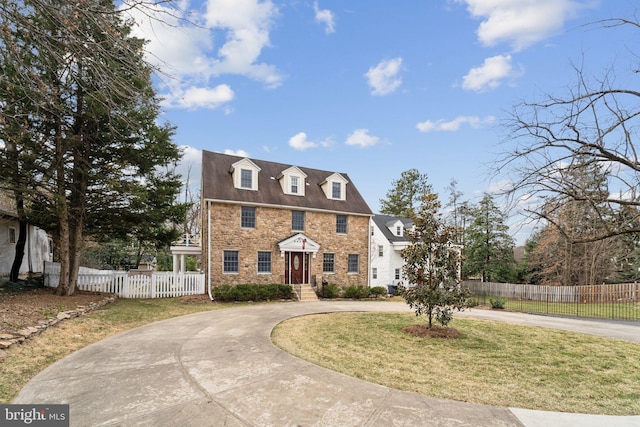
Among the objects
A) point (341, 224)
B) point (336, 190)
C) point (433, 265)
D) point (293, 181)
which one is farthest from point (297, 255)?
point (433, 265)

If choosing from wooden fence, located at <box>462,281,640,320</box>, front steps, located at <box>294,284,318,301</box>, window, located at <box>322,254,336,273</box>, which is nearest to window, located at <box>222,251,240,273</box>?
front steps, located at <box>294,284,318,301</box>

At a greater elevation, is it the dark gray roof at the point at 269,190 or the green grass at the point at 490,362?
the dark gray roof at the point at 269,190

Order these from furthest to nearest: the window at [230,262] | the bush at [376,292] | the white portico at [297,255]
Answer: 1. the bush at [376,292]
2. the white portico at [297,255]
3. the window at [230,262]

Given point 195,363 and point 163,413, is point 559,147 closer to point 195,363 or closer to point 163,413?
point 163,413

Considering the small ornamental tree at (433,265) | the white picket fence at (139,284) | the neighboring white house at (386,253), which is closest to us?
the small ornamental tree at (433,265)

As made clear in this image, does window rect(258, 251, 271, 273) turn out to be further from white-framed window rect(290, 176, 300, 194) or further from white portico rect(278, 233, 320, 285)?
white-framed window rect(290, 176, 300, 194)

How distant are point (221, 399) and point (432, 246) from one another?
23.8 feet

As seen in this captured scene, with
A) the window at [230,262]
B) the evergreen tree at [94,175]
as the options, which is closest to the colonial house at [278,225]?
the window at [230,262]

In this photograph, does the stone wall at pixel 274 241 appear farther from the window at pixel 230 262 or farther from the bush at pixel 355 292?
the bush at pixel 355 292

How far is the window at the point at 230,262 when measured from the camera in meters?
18.1

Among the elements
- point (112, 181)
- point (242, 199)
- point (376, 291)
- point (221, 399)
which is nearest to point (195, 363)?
point (221, 399)

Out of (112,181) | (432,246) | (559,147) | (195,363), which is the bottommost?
(195,363)

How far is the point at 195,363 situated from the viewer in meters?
5.93

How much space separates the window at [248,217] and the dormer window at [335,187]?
553cm
